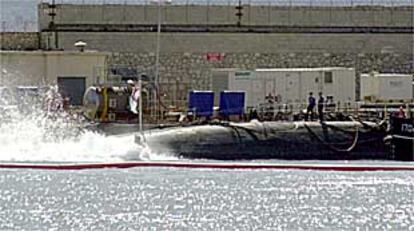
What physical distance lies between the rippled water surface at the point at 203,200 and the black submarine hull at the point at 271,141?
10.1 ft

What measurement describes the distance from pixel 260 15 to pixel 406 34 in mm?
7506

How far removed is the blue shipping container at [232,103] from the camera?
59319mm

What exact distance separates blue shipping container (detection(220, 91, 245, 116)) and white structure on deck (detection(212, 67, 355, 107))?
11.6 feet

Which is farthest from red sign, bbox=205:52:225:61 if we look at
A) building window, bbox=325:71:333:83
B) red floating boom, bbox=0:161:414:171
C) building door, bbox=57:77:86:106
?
red floating boom, bbox=0:161:414:171

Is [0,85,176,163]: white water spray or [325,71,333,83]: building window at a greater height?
[325,71,333,83]: building window

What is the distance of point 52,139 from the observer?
183 feet

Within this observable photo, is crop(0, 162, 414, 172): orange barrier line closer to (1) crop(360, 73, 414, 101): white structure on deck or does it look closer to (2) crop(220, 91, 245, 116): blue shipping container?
(2) crop(220, 91, 245, 116): blue shipping container

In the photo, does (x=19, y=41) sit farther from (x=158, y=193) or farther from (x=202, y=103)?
(x=158, y=193)

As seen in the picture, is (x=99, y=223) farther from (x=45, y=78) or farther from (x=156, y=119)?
(x=45, y=78)

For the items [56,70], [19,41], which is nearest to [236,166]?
[56,70]

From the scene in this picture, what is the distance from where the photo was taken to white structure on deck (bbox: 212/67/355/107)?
64.0 metres

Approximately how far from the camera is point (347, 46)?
240 ft

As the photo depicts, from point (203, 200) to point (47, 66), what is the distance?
24.9 meters

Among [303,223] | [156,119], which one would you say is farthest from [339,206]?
[156,119]
